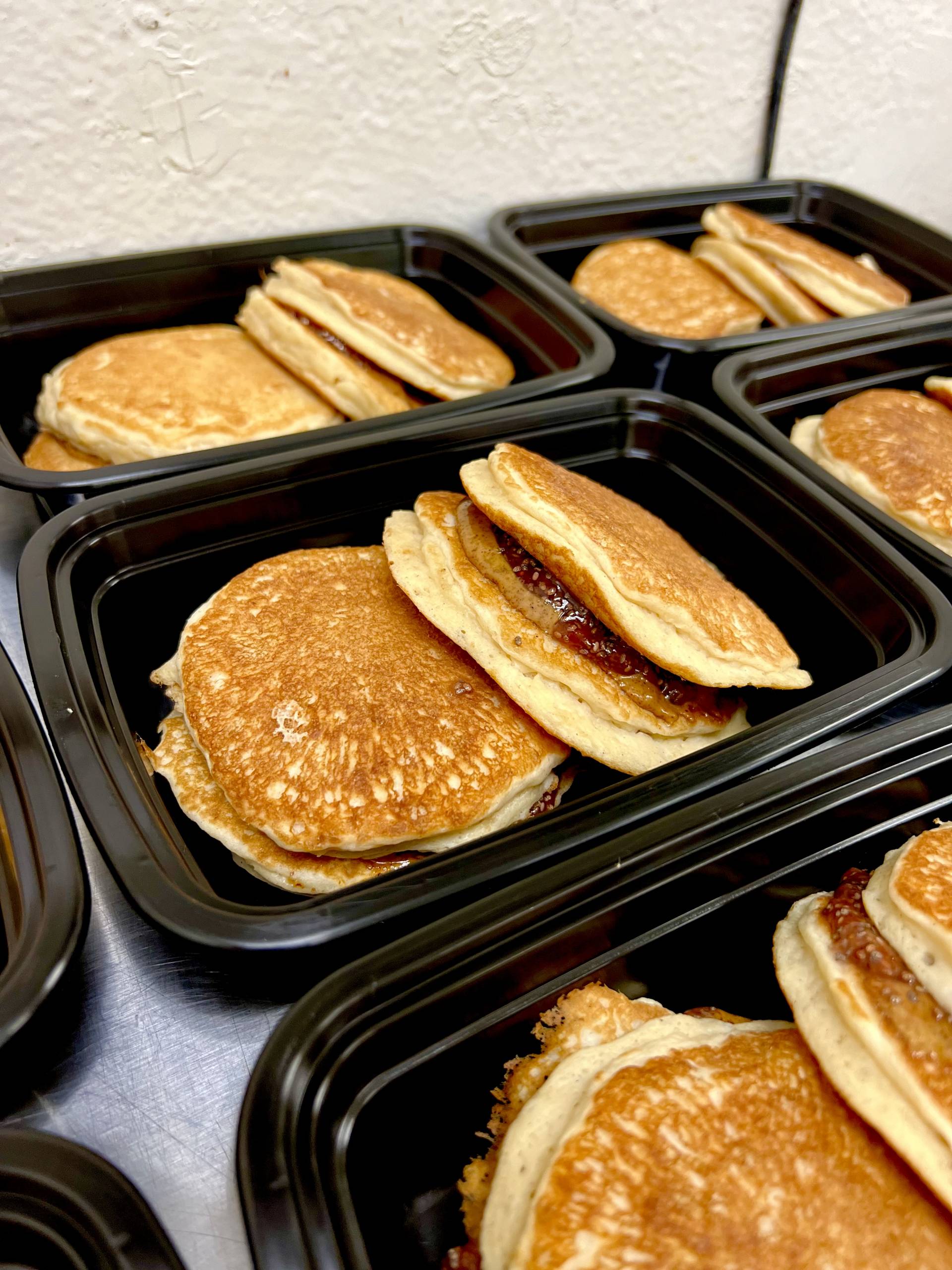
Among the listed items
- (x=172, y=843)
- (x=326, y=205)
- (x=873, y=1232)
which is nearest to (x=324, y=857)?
(x=172, y=843)

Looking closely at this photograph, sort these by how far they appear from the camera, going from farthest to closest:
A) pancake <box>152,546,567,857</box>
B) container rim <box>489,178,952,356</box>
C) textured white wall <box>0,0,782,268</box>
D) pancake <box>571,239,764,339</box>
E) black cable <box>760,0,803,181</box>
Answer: black cable <box>760,0,803,181</box>
pancake <box>571,239,764,339</box>
container rim <box>489,178,952,356</box>
textured white wall <box>0,0,782,268</box>
pancake <box>152,546,567,857</box>

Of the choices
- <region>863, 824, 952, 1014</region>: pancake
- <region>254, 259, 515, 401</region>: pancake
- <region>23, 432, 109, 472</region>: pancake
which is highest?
<region>254, 259, 515, 401</region>: pancake

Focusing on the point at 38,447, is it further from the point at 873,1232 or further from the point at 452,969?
the point at 873,1232

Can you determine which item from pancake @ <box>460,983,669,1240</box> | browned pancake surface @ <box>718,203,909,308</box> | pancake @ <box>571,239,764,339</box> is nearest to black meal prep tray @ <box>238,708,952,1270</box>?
pancake @ <box>460,983,669,1240</box>

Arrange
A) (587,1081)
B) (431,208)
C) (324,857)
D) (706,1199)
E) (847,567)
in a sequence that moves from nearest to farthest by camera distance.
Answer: (706,1199)
(587,1081)
(324,857)
(847,567)
(431,208)

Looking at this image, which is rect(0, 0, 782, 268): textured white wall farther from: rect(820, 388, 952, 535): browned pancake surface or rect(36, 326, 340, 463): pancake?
rect(820, 388, 952, 535): browned pancake surface

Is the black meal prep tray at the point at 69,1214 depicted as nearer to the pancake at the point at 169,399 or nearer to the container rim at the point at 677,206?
the pancake at the point at 169,399
